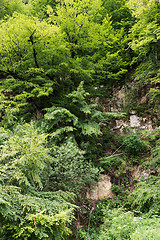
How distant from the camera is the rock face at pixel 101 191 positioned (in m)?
5.96

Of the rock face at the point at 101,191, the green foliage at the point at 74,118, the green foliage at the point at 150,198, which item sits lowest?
the rock face at the point at 101,191

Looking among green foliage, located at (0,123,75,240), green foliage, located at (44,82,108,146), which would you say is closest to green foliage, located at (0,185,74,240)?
green foliage, located at (0,123,75,240)

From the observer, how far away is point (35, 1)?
35.5ft

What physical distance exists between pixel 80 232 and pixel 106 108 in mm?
5853

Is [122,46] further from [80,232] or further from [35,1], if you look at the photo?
[80,232]

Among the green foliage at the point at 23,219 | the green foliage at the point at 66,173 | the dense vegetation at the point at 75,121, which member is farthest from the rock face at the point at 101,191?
the green foliage at the point at 23,219

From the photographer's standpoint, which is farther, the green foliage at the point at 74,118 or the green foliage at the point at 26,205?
the green foliage at the point at 74,118

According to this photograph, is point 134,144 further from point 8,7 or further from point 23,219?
point 8,7

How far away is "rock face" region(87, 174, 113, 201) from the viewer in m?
5.96

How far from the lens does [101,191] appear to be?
6094 millimetres

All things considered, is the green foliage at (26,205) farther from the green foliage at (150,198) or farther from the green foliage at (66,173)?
the green foliage at (150,198)

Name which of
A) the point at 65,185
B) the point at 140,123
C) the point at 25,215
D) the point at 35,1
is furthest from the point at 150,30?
the point at 35,1

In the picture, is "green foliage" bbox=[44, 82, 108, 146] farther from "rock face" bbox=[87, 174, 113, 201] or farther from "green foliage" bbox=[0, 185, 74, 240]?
"green foliage" bbox=[0, 185, 74, 240]

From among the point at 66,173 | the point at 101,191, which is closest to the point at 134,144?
the point at 101,191
